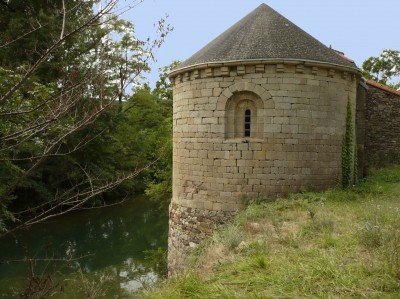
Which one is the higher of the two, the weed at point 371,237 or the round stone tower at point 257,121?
the round stone tower at point 257,121

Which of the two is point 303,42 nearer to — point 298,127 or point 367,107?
point 298,127

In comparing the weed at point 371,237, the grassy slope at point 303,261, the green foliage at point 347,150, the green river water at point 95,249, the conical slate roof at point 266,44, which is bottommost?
the green river water at point 95,249

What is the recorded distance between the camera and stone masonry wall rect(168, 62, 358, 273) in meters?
9.34

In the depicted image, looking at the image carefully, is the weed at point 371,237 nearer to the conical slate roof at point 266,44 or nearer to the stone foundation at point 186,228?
the stone foundation at point 186,228

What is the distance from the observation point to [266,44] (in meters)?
9.52

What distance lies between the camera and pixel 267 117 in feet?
30.8

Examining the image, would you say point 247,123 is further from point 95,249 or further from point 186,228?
point 95,249

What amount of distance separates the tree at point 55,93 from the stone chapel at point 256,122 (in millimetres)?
2142

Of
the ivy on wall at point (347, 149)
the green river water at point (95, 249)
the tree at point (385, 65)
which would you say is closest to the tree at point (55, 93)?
the green river water at point (95, 249)

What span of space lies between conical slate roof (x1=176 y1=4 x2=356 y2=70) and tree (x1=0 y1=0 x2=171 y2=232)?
2350 mm

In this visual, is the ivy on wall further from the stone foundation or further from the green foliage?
the stone foundation

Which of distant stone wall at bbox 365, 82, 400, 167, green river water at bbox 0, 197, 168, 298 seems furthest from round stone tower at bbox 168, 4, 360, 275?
distant stone wall at bbox 365, 82, 400, 167

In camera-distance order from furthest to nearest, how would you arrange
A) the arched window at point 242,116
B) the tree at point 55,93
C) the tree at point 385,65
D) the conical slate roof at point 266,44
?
the tree at point 385,65, the arched window at point 242,116, the conical slate roof at point 266,44, the tree at point 55,93

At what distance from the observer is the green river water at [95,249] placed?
12.2 metres
